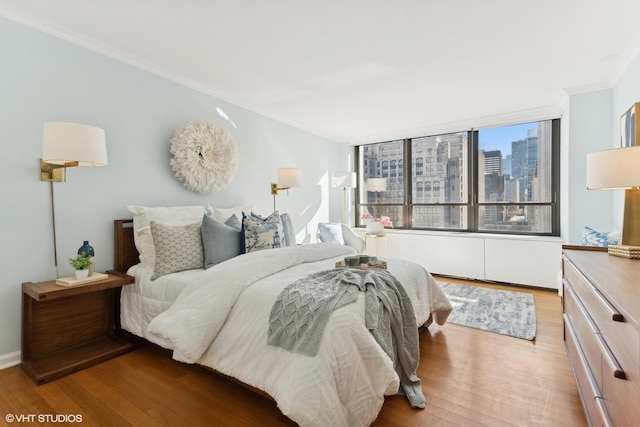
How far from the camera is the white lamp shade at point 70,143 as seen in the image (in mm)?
2064

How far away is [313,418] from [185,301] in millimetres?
1115

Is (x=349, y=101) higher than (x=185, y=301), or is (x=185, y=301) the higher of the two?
(x=349, y=101)

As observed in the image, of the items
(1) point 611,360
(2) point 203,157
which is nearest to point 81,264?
(2) point 203,157

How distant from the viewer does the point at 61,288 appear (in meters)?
2.10

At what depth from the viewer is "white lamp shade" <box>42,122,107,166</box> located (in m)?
2.06

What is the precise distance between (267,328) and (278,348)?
14 centimetres

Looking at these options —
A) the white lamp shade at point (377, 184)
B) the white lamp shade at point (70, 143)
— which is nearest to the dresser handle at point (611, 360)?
the white lamp shade at point (70, 143)

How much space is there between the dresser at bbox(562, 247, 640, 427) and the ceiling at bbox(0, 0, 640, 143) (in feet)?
5.67

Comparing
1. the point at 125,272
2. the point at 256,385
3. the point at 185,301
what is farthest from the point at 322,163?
the point at 256,385

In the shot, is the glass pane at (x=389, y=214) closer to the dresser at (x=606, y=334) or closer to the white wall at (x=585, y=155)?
the white wall at (x=585, y=155)

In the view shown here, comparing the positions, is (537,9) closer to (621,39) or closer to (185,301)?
(621,39)

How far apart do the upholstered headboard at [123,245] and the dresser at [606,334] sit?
3.16 metres

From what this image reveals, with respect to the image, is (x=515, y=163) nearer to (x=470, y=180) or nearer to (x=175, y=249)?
(x=470, y=180)

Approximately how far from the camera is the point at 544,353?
2.43 m
